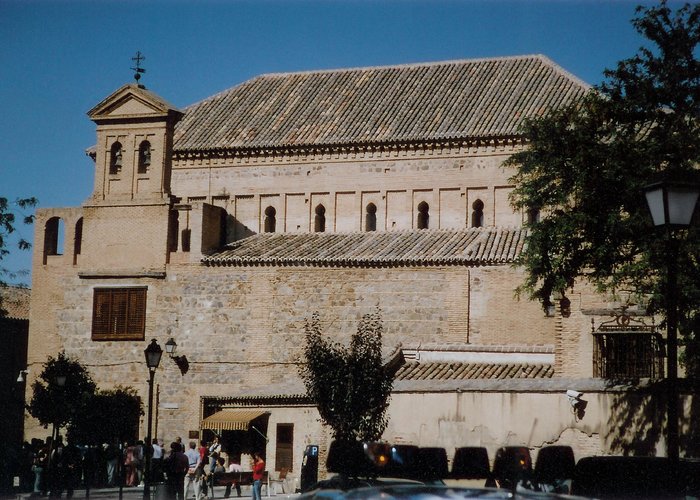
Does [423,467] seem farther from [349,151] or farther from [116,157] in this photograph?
[116,157]

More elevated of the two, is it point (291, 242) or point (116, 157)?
point (116, 157)

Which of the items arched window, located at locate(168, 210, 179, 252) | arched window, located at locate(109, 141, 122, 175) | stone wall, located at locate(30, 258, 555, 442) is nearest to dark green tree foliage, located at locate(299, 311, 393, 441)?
stone wall, located at locate(30, 258, 555, 442)

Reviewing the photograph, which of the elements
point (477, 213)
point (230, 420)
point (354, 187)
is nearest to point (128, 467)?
point (230, 420)

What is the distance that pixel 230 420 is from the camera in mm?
32188

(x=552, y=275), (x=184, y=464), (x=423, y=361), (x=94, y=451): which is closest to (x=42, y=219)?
(x=94, y=451)

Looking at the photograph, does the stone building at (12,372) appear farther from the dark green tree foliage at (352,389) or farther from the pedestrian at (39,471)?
the dark green tree foliage at (352,389)

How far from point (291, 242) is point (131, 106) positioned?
669 centimetres

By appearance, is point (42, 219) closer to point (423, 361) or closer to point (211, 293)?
point (211, 293)

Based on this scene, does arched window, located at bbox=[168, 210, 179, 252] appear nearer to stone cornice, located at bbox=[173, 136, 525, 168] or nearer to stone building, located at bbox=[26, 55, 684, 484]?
stone building, located at bbox=[26, 55, 684, 484]

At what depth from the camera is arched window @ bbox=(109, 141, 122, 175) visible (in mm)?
37812

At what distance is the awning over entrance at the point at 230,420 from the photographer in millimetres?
31766

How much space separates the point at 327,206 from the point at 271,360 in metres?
6.83

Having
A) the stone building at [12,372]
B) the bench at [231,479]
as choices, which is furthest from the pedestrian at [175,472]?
the stone building at [12,372]

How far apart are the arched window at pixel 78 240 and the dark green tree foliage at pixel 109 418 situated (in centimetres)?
472
